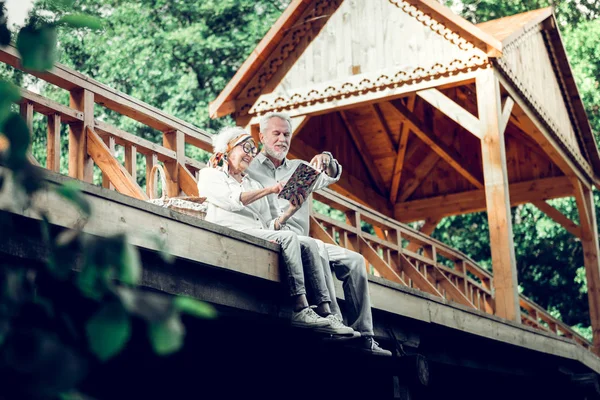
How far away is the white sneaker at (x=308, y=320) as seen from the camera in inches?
207

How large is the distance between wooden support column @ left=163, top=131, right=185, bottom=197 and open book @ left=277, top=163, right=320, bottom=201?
1847 mm

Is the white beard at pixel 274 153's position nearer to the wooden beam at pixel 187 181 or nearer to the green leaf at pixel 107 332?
the wooden beam at pixel 187 181

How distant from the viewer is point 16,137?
6.18 ft

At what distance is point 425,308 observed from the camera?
7320 millimetres

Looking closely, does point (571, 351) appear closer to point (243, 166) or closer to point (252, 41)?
point (243, 166)

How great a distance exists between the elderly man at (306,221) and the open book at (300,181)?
24 centimetres

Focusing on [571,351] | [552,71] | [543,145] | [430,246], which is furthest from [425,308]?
[552,71]

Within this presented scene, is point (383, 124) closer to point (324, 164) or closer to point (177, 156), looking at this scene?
point (177, 156)

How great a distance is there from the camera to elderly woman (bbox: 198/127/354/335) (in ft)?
17.6

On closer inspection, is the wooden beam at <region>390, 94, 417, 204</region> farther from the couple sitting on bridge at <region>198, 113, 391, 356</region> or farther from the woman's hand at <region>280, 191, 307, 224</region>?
the woman's hand at <region>280, 191, 307, 224</region>

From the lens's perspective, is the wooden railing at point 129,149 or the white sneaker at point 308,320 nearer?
the white sneaker at point 308,320

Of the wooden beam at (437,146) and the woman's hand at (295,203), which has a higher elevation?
the wooden beam at (437,146)

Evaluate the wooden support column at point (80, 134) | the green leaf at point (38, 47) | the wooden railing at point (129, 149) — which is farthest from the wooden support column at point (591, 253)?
the green leaf at point (38, 47)

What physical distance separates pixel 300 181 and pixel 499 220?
419 centimetres
